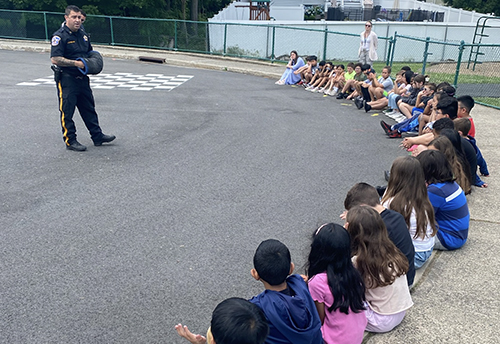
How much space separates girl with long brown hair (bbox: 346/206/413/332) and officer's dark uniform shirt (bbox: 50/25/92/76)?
603cm

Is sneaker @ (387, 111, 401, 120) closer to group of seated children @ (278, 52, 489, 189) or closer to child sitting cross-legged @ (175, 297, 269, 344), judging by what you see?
group of seated children @ (278, 52, 489, 189)

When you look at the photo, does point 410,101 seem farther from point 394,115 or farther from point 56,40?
point 56,40

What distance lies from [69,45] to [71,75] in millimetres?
470

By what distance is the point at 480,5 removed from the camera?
3781cm

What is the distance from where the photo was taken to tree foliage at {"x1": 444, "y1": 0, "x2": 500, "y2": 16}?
36.5m

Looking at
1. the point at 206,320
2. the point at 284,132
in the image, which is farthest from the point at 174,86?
the point at 206,320

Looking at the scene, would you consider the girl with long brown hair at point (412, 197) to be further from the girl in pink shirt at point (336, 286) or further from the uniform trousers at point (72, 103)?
the uniform trousers at point (72, 103)

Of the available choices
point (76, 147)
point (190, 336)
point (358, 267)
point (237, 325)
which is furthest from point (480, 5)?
point (237, 325)

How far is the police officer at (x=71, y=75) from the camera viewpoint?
7750 millimetres

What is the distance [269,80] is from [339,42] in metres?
9.72

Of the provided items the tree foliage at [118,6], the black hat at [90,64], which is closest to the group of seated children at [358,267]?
the black hat at [90,64]

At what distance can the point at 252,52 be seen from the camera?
21234 mm

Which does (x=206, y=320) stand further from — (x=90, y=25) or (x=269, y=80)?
(x=90, y=25)

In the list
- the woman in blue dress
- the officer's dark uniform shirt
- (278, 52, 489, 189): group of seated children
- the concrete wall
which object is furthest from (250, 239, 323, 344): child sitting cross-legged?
the concrete wall
